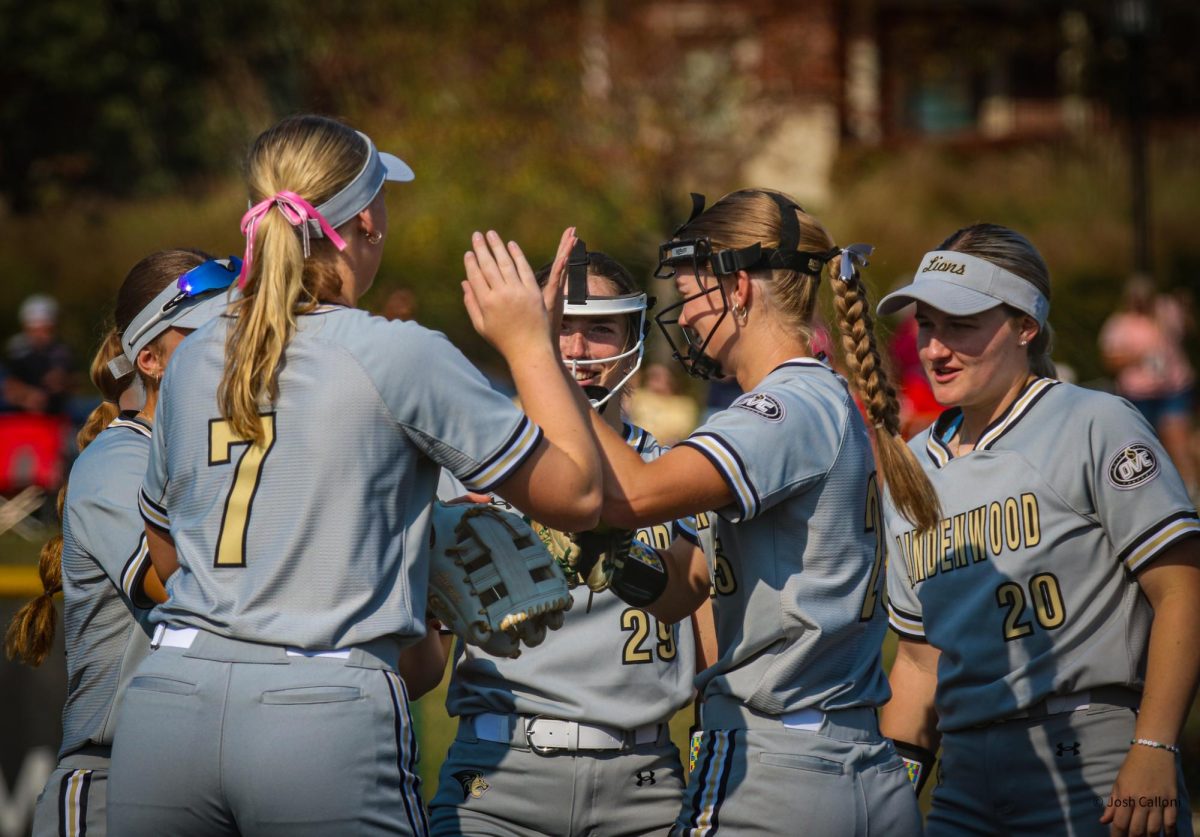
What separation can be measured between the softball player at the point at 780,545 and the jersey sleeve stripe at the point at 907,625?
0.74 metres

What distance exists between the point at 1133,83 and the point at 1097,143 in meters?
6.40

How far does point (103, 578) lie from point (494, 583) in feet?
3.73

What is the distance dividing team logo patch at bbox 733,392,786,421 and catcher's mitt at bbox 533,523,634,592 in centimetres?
39

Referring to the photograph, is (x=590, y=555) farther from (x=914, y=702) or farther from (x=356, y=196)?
(x=914, y=702)

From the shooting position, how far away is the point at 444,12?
19.9 meters

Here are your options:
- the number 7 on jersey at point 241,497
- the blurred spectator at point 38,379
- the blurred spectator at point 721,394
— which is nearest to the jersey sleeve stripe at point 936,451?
the number 7 on jersey at point 241,497

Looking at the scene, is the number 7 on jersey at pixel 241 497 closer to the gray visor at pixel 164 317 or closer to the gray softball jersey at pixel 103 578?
the gray softball jersey at pixel 103 578

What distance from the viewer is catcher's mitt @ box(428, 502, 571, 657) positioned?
284cm

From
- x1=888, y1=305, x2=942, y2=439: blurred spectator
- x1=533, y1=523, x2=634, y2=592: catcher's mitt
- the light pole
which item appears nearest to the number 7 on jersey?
x1=533, y1=523, x2=634, y2=592: catcher's mitt

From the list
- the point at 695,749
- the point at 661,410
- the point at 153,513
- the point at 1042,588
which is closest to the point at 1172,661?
the point at 1042,588

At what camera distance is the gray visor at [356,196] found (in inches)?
110

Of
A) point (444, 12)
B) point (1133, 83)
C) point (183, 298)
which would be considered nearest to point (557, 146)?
point (444, 12)

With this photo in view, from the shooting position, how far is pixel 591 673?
3.72m

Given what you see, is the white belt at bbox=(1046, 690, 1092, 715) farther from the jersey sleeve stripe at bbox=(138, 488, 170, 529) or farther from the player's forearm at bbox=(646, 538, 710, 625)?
the jersey sleeve stripe at bbox=(138, 488, 170, 529)
